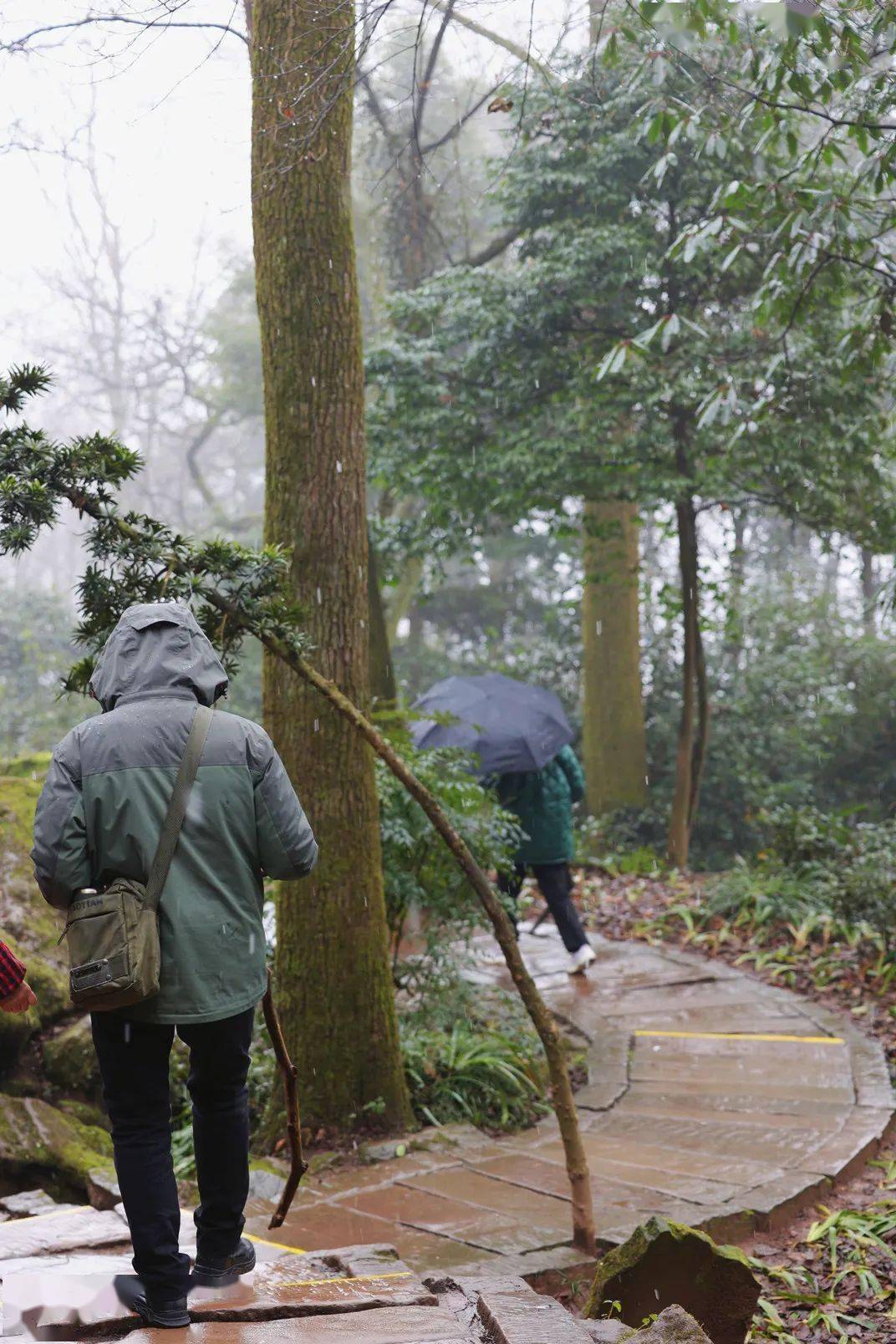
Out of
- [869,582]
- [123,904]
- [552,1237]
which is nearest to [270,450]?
[123,904]

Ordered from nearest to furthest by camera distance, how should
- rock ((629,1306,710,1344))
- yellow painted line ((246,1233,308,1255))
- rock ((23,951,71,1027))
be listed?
1. rock ((629,1306,710,1344))
2. yellow painted line ((246,1233,308,1255))
3. rock ((23,951,71,1027))

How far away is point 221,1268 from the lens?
3.20 meters

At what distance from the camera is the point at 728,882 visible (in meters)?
9.87

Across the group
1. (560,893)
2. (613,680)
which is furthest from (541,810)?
(613,680)

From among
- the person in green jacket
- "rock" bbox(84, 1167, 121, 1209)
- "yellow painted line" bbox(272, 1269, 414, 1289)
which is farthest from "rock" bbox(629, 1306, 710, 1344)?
the person in green jacket

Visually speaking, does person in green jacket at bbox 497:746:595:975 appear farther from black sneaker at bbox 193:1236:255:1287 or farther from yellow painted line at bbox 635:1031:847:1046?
black sneaker at bbox 193:1236:255:1287

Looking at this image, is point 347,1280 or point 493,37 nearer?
point 347,1280

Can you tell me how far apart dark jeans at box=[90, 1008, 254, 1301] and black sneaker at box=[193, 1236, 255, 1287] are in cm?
2

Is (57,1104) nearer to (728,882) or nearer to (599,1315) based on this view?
(599,1315)

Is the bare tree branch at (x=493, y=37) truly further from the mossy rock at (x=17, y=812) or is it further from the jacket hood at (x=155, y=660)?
the mossy rock at (x=17, y=812)

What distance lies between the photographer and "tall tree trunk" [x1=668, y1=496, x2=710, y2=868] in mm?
11406

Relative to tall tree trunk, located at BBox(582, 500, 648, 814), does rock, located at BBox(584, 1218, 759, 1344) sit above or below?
below

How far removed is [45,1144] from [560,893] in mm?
3909

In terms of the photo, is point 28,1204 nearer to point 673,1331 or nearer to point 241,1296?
point 241,1296
